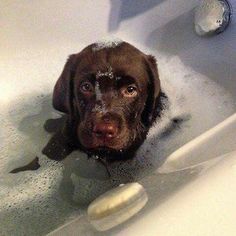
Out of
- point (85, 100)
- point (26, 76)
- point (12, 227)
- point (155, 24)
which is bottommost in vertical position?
point (12, 227)

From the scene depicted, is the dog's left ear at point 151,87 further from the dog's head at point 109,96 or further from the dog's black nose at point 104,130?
the dog's black nose at point 104,130

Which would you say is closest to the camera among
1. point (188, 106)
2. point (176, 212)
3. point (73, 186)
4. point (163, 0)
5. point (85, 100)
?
point (176, 212)

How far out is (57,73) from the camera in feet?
5.37

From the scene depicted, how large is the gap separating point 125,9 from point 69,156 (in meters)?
0.61

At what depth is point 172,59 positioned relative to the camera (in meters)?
1.65

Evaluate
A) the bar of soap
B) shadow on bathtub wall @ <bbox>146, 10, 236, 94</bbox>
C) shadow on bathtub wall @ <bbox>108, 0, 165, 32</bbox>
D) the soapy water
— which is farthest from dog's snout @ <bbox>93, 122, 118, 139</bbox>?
shadow on bathtub wall @ <bbox>108, 0, 165, 32</bbox>

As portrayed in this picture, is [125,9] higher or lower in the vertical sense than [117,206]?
higher

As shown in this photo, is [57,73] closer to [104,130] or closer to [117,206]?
[104,130]

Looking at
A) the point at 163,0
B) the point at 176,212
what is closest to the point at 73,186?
the point at 176,212

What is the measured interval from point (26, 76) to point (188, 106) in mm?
568

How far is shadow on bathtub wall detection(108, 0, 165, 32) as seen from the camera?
63.1 inches

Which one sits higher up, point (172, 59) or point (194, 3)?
point (194, 3)

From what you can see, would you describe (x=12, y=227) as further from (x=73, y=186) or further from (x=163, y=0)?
(x=163, y=0)

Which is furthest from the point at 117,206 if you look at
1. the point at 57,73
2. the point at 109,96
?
the point at 57,73
